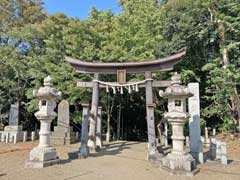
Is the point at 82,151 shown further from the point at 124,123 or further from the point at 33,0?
the point at 33,0

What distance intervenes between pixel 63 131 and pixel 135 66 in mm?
5478

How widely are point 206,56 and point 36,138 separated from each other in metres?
11.3

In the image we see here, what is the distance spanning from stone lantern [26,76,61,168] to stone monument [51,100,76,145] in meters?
4.54

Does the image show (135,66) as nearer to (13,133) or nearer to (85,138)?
(85,138)

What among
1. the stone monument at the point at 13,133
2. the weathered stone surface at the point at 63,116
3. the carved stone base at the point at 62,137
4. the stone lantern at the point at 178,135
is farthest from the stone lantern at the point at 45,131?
the stone monument at the point at 13,133

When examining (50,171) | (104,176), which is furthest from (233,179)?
(50,171)

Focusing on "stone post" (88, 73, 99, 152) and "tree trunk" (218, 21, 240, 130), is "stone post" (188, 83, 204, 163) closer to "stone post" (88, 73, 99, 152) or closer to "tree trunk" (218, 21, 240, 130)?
"stone post" (88, 73, 99, 152)

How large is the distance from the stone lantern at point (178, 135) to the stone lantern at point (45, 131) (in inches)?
131

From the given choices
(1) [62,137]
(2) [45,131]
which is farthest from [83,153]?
(1) [62,137]

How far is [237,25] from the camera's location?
11406 millimetres

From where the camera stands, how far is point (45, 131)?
7141 millimetres

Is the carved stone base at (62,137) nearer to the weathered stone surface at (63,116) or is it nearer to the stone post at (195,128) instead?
the weathered stone surface at (63,116)

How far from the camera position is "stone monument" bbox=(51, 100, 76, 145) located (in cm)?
1163

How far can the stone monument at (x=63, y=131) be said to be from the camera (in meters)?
11.6
